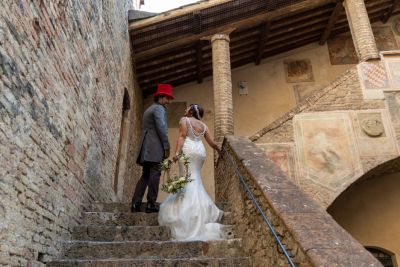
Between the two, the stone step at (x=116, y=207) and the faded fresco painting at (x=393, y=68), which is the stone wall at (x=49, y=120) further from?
the faded fresco painting at (x=393, y=68)

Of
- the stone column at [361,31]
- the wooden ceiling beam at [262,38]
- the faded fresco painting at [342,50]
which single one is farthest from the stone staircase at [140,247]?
the faded fresco painting at [342,50]

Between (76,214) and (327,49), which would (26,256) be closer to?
(76,214)

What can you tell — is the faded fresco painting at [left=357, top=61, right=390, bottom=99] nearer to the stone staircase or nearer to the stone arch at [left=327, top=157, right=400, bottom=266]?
the stone arch at [left=327, top=157, right=400, bottom=266]

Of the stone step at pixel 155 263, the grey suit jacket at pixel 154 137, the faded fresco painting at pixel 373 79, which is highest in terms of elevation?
the faded fresco painting at pixel 373 79

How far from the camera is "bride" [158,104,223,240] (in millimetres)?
3801

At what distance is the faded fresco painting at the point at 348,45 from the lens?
11.0m

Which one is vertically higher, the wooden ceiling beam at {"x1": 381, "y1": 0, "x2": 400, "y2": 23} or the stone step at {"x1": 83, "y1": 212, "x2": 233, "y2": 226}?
the wooden ceiling beam at {"x1": 381, "y1": 0, "x2": 400, "y2": 23}

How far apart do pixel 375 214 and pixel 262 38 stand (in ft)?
16.3

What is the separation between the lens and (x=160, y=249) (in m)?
3.43

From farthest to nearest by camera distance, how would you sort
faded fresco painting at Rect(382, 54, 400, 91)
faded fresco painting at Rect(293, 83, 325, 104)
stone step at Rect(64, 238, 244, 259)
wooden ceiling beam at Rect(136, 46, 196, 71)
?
1. faded fresco painting at Rect(293, 83, 325, 104)
2. wooden ceiling beam at Rect(136, 46, 196, 71)
3. faded fresco painting at Rect(382, 54, 400, 91)
4. stone step at Rect(64, 238, 244, 259)

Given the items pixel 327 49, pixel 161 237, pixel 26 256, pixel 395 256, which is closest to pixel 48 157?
pixel 26 256

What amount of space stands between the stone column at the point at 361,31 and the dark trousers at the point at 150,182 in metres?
4.88

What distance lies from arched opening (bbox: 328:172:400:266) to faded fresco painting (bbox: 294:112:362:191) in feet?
6.50

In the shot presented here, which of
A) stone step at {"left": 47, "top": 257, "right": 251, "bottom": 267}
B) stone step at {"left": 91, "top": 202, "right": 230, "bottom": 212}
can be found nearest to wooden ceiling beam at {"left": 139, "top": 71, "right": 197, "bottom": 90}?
stone step at {"left": 91, "top": 202, "right": 230, "bottom": 212}
